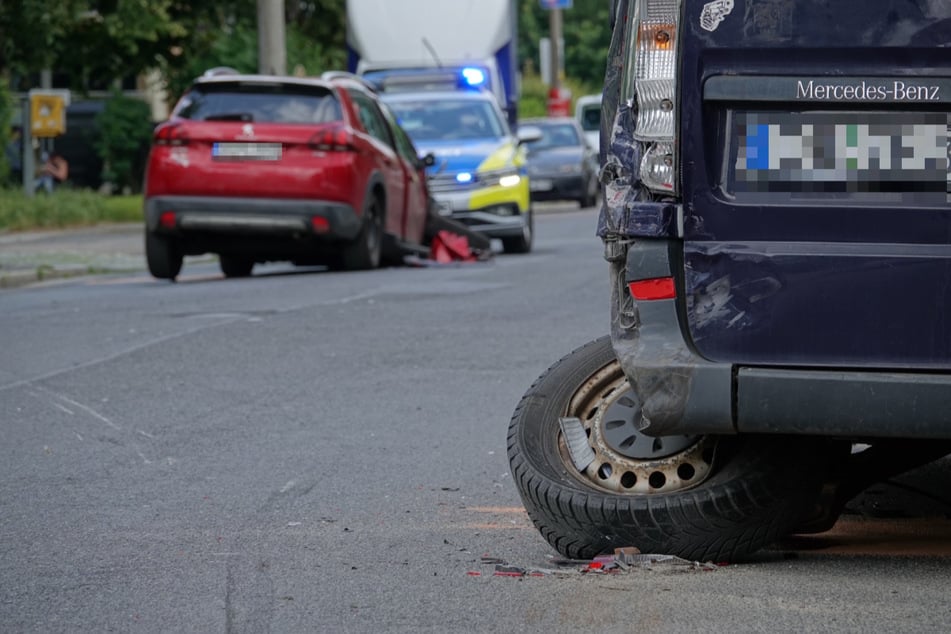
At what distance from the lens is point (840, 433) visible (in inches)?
188

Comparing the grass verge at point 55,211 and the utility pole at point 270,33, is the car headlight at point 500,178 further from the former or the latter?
the utility pole at point 270,33

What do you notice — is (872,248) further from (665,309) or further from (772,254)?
(665,309)

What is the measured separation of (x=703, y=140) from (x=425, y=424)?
3628 millimetres

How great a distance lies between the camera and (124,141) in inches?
1647

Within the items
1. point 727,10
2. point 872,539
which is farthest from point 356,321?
point 727,10

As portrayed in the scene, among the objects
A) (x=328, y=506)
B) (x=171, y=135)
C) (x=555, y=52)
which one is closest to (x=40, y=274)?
(x=171, y=135)

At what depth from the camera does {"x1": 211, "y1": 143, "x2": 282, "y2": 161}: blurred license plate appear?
53.6ft

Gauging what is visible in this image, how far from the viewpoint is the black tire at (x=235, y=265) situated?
18812 mm

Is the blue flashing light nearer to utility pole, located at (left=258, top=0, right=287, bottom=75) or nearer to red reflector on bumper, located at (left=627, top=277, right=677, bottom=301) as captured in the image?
utility pole, located at (left=258, top=0, right=287, bottom=75)

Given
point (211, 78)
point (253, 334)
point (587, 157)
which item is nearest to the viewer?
point (253, 334)

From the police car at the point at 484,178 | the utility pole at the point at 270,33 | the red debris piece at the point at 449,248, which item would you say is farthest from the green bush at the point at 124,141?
the red debris piece at the point at 449,248

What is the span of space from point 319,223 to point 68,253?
256 inches

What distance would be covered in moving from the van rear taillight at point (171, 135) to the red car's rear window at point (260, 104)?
0.54 ft

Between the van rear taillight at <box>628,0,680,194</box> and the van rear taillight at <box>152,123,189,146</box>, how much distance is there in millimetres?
11839
